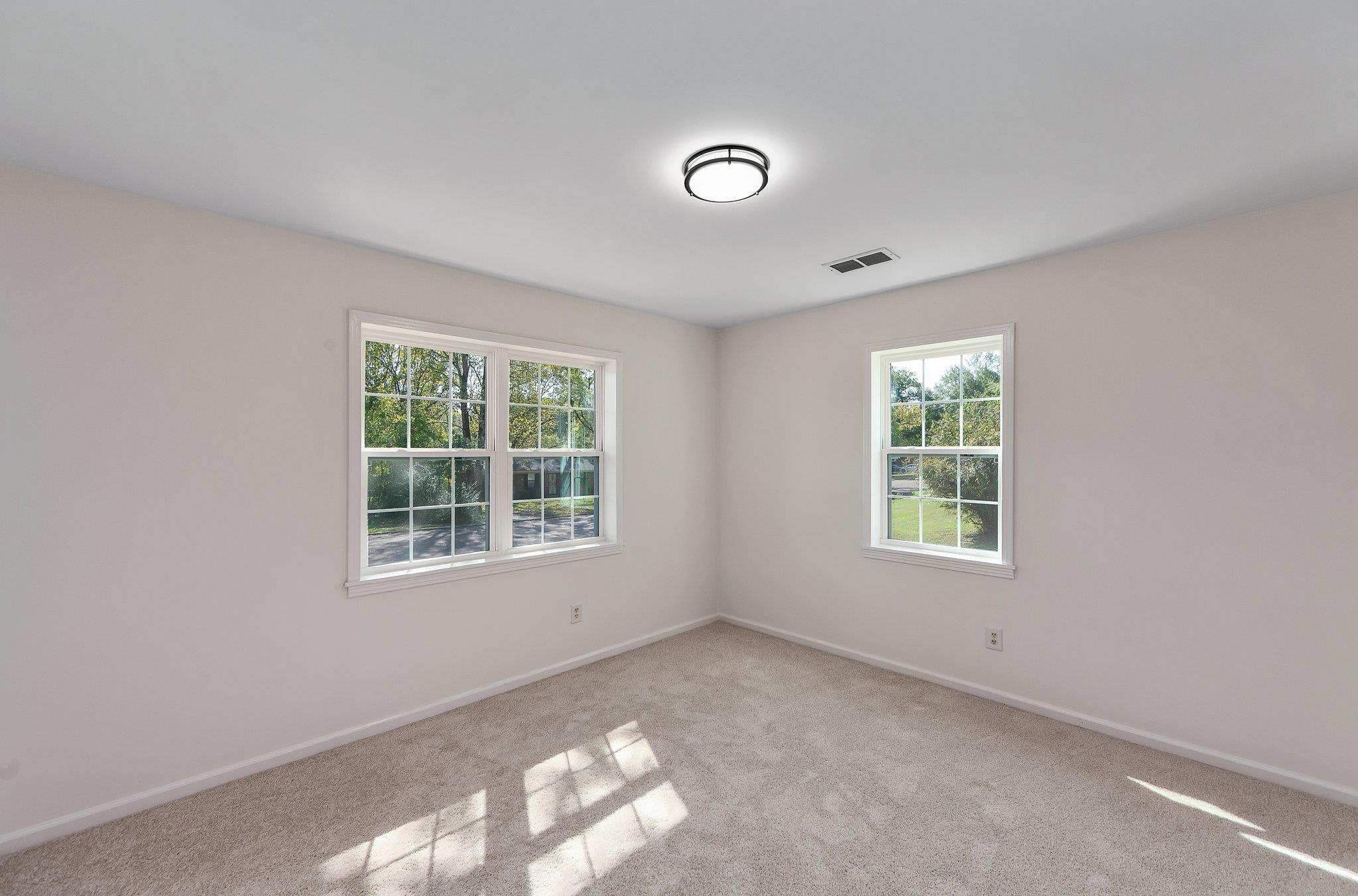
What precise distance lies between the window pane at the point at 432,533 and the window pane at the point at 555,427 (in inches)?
32.0

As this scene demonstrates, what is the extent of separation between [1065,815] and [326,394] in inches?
149

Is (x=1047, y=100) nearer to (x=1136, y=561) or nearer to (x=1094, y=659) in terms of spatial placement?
(x=1136, y=561)

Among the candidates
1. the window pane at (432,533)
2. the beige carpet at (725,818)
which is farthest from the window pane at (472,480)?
the beige carpet at (725,818)

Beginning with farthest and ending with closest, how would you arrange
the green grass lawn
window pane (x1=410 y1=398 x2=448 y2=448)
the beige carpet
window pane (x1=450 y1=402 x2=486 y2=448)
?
the green grass lawn
window pane (x1=450 y1=402 x2=486 y2=448)
window pane (x1=410 y1=398 x2=448 y2=448)
the beige carpet

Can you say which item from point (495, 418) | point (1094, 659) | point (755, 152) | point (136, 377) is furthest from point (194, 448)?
point (1094, 659)

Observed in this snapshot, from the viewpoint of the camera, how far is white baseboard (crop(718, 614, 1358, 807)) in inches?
94.8

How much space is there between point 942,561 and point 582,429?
101 inches

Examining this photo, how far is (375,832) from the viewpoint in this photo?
2.19 meters

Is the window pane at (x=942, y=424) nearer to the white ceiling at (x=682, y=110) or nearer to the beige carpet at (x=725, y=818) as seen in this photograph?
the white ceiling at (x=682, y=110)

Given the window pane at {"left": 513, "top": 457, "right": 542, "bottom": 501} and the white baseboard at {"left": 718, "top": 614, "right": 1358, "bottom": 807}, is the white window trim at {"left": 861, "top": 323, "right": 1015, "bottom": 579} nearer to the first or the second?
the white baseboard at {"left": 718, "top": 614, "right": 1358, "bottom": 807}

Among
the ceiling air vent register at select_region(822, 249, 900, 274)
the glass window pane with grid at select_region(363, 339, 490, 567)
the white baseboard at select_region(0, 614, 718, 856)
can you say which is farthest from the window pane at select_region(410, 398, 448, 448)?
the ceiling air vent register at select_region(822, 249, 900, 274)

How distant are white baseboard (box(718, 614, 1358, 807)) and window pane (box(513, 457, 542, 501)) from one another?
7.70 feet

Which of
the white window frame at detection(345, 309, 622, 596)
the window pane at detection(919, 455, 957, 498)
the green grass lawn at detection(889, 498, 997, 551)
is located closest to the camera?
the white window frame at detection(345, 309, 622, 596)

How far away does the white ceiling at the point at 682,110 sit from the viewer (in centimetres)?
144
